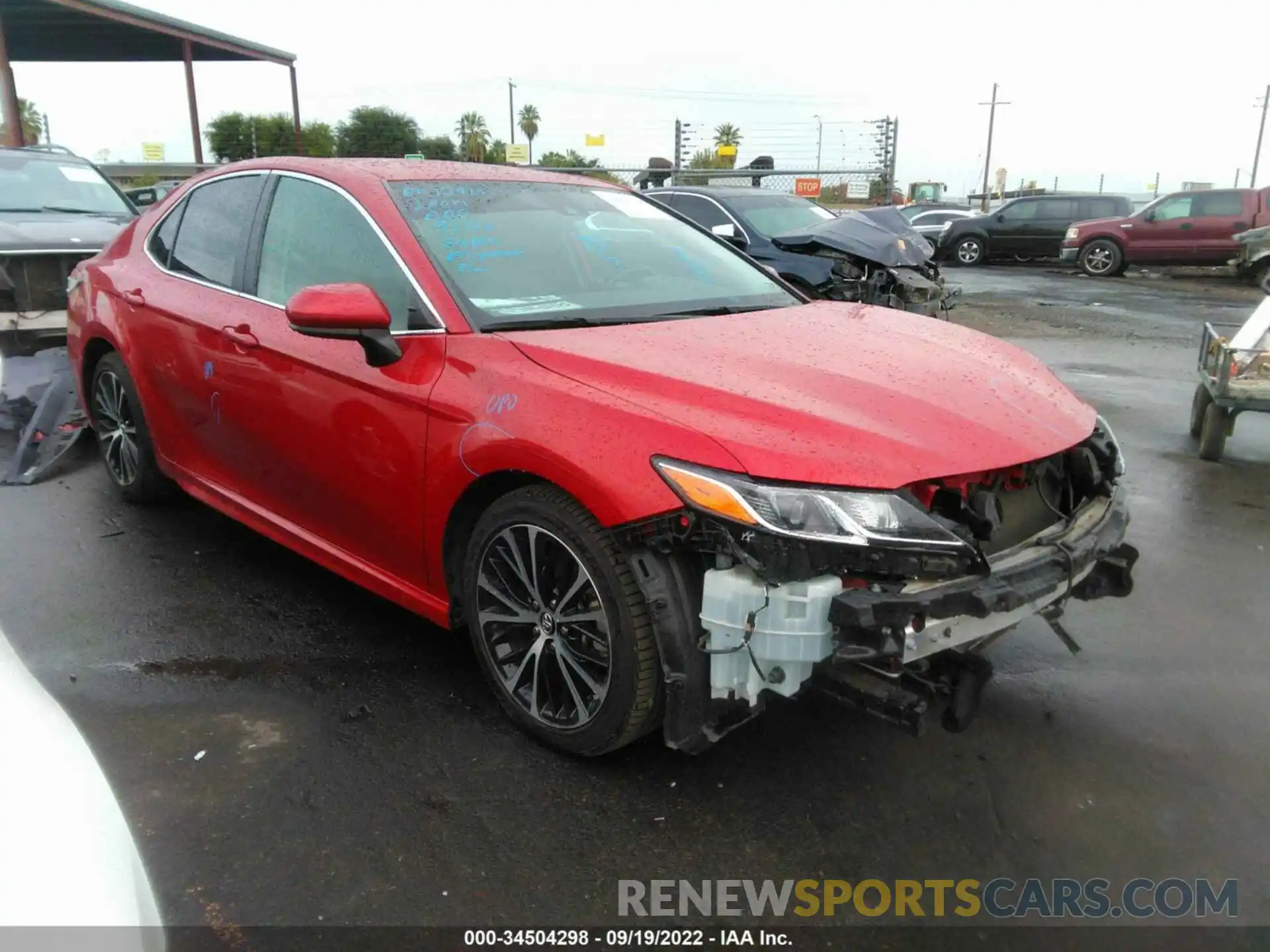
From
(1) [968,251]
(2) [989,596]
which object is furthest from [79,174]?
(1) [968,251]

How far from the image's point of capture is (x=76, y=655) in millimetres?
3383

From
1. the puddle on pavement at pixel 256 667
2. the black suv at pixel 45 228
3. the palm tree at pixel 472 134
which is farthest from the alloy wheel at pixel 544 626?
the palm tree at pixel 472 134

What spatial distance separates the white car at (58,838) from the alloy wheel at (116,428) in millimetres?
3678

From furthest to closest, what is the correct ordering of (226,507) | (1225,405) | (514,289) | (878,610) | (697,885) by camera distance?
(1225,405), (226,507), (514,289), (697,885), (878,610)

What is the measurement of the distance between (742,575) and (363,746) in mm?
1358

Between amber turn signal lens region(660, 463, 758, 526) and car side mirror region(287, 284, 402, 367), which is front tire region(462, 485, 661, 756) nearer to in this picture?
amber turn signal lens region(660, 463, 758, 526)

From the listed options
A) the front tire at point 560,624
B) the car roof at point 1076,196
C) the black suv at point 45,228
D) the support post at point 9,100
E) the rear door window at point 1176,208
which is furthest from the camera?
the car roof at point 1076,196

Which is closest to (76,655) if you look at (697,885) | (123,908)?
(697,885)

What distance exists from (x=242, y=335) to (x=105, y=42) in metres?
21.4

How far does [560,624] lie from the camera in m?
2.69

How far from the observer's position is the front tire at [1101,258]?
63.8 feet

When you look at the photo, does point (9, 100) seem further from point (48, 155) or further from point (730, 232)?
point (730, 232)

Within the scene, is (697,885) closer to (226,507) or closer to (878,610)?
(878,610)

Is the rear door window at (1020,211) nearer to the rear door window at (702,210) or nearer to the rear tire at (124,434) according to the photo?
the rear door window at (702,210)
